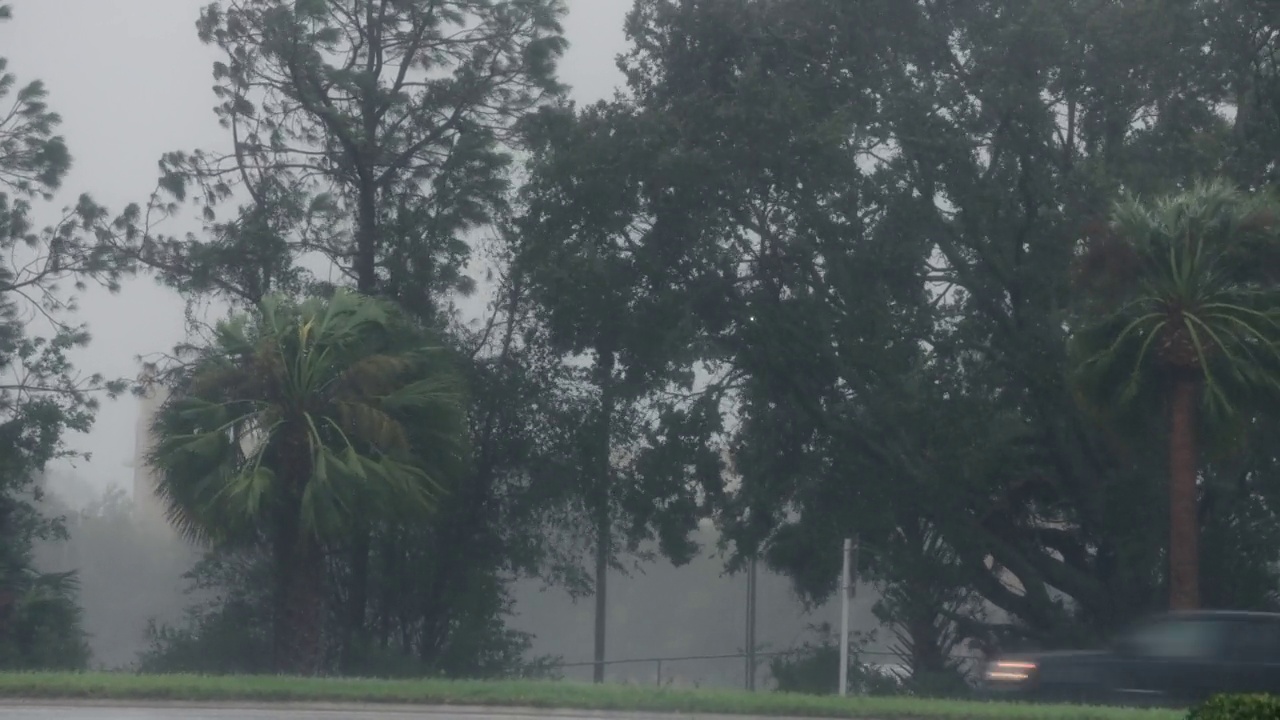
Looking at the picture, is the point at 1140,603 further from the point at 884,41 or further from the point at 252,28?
the point at 252,28

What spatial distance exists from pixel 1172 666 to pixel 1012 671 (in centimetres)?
172

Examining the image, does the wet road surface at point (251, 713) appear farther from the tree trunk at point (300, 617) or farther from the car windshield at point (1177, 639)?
the tree trunk at point (300, 617)

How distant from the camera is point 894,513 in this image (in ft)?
104

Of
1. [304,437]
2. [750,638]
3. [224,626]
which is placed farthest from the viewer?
[224,626]

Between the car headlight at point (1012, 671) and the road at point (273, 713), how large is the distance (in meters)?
3.82

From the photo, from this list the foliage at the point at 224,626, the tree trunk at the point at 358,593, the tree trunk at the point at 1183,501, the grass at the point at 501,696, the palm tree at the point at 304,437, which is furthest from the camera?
the tree trunk at the point at 358,593

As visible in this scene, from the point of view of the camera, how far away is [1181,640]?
1569cm

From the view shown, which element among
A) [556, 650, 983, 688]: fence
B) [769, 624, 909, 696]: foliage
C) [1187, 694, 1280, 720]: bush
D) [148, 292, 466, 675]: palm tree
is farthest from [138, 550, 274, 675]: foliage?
[1187, 694, 1280, 720]: bush

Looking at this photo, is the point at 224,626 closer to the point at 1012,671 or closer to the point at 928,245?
the point at 928,245

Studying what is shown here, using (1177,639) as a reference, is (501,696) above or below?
below

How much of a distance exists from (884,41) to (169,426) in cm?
1735

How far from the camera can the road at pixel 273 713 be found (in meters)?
14.1

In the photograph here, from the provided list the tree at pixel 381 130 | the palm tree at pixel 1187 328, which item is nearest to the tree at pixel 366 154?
the tree at pixel 381 130

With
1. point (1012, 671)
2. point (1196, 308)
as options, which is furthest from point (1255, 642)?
point (1196, 308)
